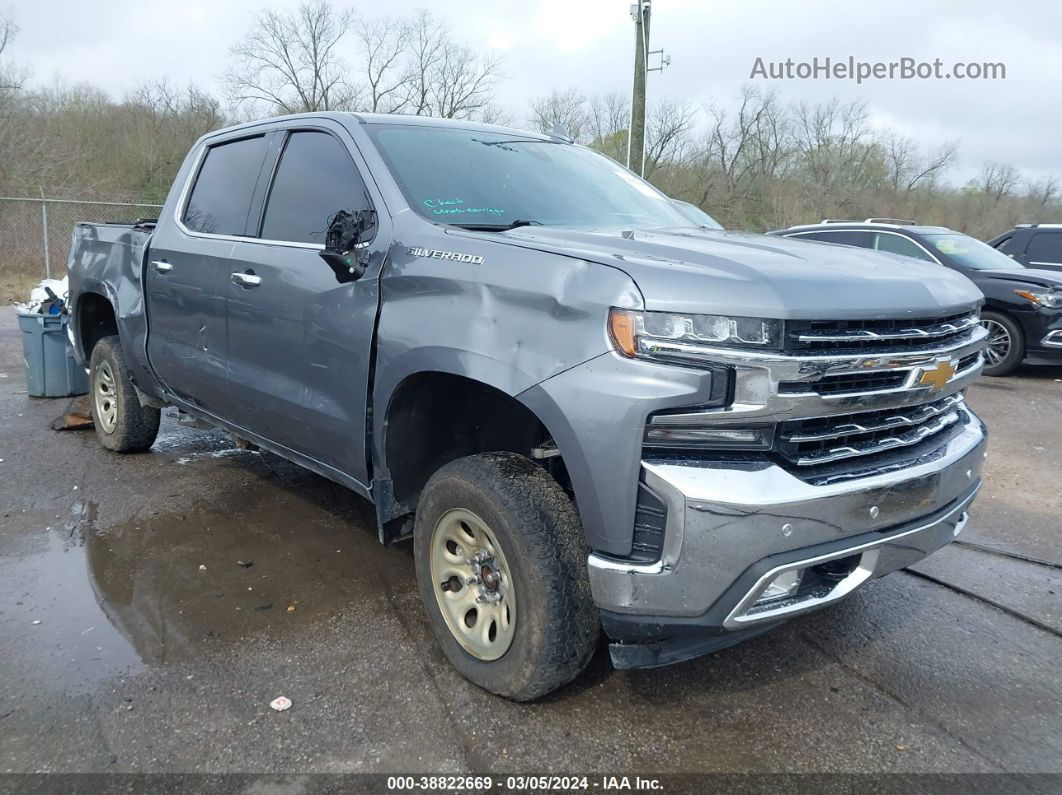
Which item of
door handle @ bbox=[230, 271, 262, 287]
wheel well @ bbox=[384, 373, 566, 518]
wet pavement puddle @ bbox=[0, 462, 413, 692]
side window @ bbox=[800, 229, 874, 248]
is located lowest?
wet pavement puddle @ bbox=[0, 462, 413, 692]

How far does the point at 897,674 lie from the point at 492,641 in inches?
59.8

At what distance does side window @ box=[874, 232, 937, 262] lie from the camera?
31.9 ft

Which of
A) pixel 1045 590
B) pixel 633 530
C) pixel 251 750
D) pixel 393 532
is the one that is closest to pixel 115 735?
pixel 251 750

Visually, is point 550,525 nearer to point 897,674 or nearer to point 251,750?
point 251,750

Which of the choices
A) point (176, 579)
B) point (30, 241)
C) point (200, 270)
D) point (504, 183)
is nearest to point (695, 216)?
point (504, 183)

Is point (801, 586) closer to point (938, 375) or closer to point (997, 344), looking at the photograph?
point (938, 375)

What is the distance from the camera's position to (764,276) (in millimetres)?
2314

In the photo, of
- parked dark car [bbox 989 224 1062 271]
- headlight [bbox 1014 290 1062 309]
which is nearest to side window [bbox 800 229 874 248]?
headlight [bbox 1014 290 1062 309]

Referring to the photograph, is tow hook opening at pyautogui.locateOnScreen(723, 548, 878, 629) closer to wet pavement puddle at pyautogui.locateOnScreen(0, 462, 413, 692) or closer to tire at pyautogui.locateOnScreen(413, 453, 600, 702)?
tire at pyautogui.locateOnScreen(413, 453, 600, 702)

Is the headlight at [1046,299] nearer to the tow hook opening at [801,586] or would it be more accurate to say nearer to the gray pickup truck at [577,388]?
the gray pickup truck at [577,388]

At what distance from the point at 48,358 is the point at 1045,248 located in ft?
41.1

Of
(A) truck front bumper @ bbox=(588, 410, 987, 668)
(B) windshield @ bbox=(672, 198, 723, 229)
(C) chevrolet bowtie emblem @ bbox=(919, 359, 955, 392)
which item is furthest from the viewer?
(B) windshield @ bbox=(672, 198, 723, 229)

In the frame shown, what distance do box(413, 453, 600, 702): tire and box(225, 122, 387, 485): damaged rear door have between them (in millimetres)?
563

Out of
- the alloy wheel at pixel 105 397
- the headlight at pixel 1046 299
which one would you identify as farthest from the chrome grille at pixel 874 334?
the headlight at pixel 1046 299
